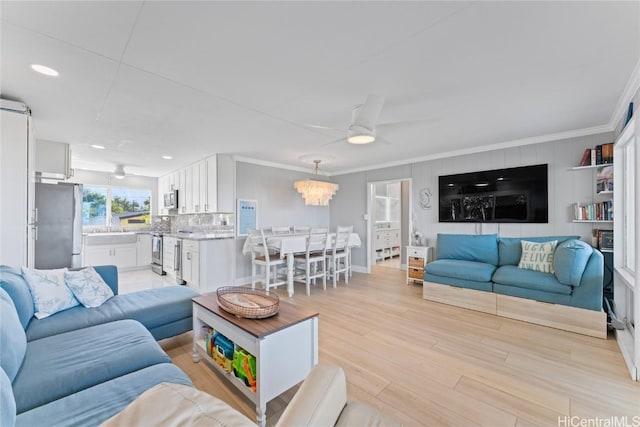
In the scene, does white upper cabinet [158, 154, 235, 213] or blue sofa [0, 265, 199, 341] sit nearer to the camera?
blue sofa [0, 265, 199, 341]

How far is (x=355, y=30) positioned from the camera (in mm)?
1654

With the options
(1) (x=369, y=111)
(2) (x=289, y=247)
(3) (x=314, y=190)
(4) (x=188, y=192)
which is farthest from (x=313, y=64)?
(4) (x=188, y=192)

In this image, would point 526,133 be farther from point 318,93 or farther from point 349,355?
point 349,355

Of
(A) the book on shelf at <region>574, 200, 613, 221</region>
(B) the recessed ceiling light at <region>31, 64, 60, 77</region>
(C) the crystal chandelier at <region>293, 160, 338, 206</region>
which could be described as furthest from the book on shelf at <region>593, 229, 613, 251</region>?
(B) the recessed ceiling light at <region>31, 64, 60, 77</region>

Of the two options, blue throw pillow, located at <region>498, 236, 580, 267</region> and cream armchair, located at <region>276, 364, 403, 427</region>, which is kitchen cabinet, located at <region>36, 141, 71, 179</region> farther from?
blue throw pillow, located at <region>498, 236, 580, 267</region>

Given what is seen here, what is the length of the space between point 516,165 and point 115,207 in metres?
8.44

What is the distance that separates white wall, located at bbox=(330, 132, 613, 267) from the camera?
140 inches

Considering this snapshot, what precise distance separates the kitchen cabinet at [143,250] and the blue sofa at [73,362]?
4.51 meters

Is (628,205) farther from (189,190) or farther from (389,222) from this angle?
(189,190)

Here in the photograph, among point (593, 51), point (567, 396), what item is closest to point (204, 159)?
point (593, 51)

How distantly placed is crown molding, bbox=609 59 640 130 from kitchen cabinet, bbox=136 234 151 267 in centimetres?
784

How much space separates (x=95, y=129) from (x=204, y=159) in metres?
1.73

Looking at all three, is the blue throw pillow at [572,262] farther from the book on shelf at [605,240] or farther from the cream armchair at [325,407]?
the cream armchair at [325,407]

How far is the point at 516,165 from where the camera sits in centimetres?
407
